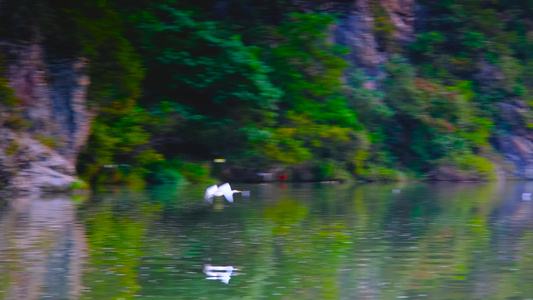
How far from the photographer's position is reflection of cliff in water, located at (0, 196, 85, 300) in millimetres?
11374

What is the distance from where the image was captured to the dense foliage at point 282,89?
3659 centimetres

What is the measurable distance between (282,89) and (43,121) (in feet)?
49.0

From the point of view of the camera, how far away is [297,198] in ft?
98.8

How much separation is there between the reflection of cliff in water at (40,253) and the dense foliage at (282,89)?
496 inches

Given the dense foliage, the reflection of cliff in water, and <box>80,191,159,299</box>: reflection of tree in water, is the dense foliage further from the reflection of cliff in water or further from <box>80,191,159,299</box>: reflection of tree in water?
the reflection of cliff in water

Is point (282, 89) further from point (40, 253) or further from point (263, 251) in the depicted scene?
point (40, 253)

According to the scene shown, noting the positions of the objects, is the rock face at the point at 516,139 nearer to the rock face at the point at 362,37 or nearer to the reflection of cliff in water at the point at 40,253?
the rock face at the point at 362,37

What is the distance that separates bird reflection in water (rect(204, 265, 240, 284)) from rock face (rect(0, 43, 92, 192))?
60.8 feet

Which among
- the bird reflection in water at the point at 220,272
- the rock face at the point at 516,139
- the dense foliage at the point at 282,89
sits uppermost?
the bird reflection in water at the point at 220,272

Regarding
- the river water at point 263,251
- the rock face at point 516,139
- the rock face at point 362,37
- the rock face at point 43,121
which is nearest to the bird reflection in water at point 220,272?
the river water at point 263,251

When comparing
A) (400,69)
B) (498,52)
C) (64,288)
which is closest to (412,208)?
(64,288)

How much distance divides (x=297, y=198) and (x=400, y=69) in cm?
2544

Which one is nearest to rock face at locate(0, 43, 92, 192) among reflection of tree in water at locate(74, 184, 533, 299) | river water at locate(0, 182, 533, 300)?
river water at locate(0, 182, 533, 300)

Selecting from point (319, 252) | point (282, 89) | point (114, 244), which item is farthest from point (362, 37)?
point (319, 252)
